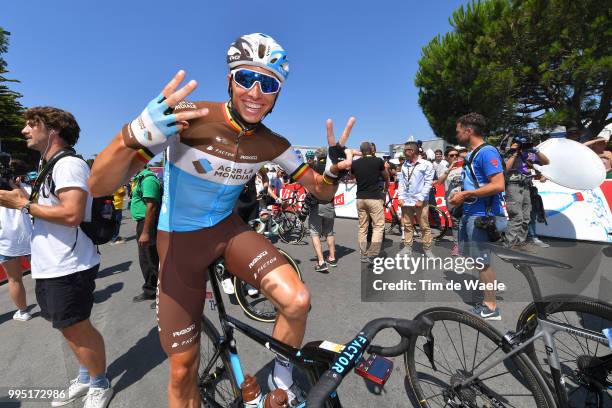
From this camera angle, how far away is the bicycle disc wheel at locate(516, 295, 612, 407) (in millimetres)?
1722

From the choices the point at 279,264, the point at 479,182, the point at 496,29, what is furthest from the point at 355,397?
the point at 496,29

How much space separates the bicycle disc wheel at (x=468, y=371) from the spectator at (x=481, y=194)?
4.18 feet

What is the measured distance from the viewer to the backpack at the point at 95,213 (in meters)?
2.06

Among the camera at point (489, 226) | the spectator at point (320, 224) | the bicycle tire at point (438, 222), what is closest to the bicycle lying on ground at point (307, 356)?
the camera at point (489, 226)

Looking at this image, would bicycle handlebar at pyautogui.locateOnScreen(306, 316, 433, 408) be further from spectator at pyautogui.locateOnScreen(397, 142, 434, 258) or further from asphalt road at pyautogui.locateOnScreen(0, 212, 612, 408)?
spectator at pyautogui.locateOnScreen(397, 142, 434, 258)

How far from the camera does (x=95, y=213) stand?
7.45 ft

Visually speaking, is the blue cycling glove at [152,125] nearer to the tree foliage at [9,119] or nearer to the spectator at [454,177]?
the spectator at [454,177]

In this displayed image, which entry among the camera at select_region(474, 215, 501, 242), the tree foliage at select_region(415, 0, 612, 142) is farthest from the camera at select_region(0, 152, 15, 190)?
the tree foliage at select_region(415, 0, 612, 142)

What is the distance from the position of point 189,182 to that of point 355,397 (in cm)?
204

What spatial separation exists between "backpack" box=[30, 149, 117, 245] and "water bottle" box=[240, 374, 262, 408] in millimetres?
1604

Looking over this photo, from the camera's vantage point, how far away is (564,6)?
1418 centimetres

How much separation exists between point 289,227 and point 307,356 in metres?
6.71

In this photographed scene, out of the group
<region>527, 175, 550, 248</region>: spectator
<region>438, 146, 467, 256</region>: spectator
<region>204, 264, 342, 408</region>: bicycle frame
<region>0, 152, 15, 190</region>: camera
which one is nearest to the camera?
<region>204, 264, 342, 408</region>: bicycle frame

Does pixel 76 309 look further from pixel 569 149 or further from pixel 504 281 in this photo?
pixel 569 149
